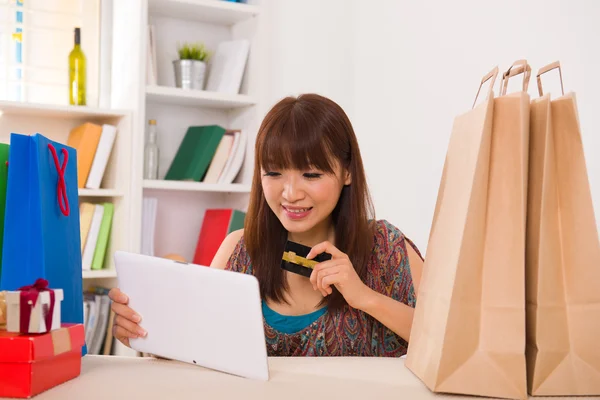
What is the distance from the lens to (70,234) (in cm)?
105

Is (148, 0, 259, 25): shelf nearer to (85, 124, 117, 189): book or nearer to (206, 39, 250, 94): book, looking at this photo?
(206, 39, 250, 94): book

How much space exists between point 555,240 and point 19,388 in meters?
0.68

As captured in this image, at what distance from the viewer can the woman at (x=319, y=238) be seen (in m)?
1.48

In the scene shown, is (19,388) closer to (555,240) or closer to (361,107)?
(555,240)

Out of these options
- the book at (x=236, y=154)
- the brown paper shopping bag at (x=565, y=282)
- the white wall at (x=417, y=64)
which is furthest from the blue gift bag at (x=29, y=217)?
the book at (x=236, y=154)

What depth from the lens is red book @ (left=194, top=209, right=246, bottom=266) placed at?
9.44ft

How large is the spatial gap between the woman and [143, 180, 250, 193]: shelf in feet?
3.93

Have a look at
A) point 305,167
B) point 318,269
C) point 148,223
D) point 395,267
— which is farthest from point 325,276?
point 148,223

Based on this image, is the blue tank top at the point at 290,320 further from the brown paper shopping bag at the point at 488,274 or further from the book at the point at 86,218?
the book at the point at 86,218

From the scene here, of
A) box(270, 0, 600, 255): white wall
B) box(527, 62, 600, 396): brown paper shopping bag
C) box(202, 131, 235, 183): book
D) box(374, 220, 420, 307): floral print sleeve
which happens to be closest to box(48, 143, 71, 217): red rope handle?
box(527, 62, 600, 396): brown paper shopping bag

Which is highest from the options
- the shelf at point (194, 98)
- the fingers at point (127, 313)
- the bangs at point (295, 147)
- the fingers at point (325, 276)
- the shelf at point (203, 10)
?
the shelf at point (203, 10)

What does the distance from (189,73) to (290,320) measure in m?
1.72

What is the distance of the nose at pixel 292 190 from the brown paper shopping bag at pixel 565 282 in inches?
27.6

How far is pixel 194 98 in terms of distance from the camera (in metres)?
2.89
